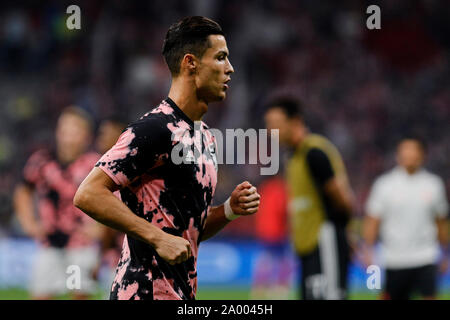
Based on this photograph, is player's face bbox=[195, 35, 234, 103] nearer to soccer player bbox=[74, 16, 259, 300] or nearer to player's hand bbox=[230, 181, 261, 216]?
soccer player bbox=[74, 16, 259, 300]

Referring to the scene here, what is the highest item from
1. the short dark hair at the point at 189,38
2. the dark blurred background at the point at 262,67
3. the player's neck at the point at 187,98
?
the dark blurred background at the point at 262,67

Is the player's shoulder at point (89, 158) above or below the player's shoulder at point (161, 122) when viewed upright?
above

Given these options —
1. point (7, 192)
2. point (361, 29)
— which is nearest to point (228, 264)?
point (7, 192)

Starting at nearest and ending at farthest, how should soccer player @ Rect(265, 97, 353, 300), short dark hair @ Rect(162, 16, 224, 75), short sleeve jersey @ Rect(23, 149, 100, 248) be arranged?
short dark hair @ Rect(162, 16, 224, 75), soccer player @ Rect(265, 97, 353, 300), short sleeve jersey @ Rect(23, 149, 100, 248)

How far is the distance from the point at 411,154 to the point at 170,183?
5438mm

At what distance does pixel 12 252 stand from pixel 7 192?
2279 mm

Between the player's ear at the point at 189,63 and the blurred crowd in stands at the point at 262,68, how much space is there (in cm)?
1236

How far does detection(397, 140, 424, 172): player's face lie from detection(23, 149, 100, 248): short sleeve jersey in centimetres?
356

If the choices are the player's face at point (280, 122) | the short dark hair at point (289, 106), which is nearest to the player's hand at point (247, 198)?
the player's face at point (280, 122)

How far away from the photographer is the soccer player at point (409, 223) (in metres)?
8.23

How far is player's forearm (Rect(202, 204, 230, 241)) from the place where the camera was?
13.1 ft

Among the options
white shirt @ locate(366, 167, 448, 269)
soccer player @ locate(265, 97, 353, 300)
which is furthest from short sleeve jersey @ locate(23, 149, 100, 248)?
white shirt @ locate(366, 167, 448, 269)

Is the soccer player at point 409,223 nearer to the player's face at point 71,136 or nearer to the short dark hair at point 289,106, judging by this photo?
the short dark hair at point 289,106
